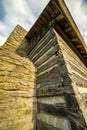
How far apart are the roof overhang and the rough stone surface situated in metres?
1.72

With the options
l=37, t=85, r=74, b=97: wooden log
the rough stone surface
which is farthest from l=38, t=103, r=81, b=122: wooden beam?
the rough stone surface

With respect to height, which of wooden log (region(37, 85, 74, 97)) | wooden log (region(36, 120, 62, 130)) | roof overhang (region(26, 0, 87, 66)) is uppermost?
roof overhang (region(26, 0, 87, 66))

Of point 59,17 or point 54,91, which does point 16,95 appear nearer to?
point 54,91

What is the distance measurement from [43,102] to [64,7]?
8.70 ft

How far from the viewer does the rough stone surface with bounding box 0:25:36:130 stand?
2.10 meters

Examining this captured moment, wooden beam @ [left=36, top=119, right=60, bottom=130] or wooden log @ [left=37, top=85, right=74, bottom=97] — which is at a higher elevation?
wooden log @ [left=37, top=85, right=74, bottom=97]

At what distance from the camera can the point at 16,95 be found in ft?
7.89

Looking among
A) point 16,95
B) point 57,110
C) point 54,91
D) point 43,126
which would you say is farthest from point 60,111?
point 16,95

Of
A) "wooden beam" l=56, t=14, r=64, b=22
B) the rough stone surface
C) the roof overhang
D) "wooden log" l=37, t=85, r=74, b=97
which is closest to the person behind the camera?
"wooden log" l=37, t=85, r=74, b=97

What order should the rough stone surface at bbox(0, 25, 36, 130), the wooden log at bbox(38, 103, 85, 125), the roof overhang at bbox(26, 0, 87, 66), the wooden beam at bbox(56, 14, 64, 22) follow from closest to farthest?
the wooden log at bbox(38, 103, 85, 125), the rough stone surface at bbox(0, 25, 36, 130), the roof overhang at bbox(26, 0, 87, 66), the wooden beam at bbox(56, 14, 64, 22)

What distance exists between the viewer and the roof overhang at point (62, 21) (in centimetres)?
267

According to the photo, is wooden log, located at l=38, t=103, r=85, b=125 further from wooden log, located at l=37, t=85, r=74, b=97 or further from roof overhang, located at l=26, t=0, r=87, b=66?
roof overhang, located at l=26, t=0, r=87, b=66

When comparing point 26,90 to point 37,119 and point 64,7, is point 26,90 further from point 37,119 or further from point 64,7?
point 64,7

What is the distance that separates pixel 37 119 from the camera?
241 centimetres
